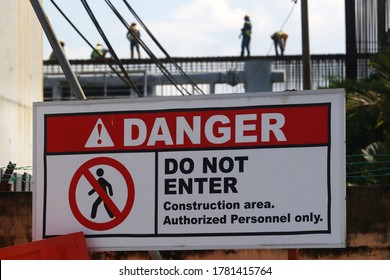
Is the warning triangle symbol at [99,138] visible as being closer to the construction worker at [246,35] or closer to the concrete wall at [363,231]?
the concrete wall at [363,231]

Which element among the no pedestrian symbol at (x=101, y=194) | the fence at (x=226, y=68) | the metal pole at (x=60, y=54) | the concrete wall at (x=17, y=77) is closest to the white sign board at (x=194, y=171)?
the no pedestrian symbol at (x=101, y=194)

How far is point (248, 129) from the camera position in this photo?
22.5 ft

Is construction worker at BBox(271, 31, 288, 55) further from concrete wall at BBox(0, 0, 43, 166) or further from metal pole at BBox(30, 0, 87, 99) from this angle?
metal pole at BBox(30, 0, 87, 99)

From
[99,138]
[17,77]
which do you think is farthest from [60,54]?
[17,77]

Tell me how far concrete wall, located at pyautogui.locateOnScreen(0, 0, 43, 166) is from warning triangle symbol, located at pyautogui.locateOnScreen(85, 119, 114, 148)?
279 inches

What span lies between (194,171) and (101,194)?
0.66 meters

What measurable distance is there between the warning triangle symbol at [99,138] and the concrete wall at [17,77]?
279 inches

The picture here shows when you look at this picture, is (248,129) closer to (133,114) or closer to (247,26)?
(133,114)

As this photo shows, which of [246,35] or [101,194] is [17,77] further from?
[246,35]

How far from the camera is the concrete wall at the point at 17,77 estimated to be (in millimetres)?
14016

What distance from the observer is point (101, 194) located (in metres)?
6.99

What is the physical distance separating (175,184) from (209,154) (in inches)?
12.0

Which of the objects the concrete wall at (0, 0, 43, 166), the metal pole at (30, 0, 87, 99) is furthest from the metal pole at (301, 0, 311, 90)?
the metal pole at (30, 0, 87, 99)

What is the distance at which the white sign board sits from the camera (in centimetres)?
678
